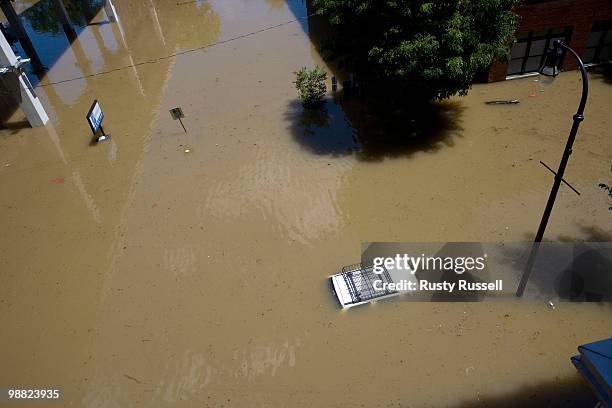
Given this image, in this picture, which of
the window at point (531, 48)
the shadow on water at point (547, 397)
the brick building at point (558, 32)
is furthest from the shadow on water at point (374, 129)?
the shadow on water at point (547, 397)

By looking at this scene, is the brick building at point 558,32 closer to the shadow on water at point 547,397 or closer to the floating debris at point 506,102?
the floating debris at point 506,102

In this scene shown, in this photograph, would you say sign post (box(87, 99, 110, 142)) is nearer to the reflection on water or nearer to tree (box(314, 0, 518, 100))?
tree (box(314, 0, 518, 100))

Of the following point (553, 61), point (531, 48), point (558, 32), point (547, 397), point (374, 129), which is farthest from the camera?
point (531, 48)

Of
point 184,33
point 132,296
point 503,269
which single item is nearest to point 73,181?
point 132,296

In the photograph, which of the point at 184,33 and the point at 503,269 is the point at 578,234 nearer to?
the point at 503,269

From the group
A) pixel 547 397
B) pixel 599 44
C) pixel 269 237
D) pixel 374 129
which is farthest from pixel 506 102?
pixel 547 397

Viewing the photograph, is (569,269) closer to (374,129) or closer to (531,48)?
(374,129)
